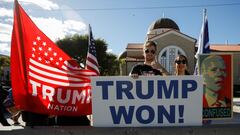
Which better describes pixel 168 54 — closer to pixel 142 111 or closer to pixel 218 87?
pixel 218 87

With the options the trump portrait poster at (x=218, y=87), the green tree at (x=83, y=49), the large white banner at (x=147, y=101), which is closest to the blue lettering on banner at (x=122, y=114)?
the large white banner at (x=147, y=101)

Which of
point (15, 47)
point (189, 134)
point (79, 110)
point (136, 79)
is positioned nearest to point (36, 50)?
point (15, 47)

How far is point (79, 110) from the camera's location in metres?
4.50

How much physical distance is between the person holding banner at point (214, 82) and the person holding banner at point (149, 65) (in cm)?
62

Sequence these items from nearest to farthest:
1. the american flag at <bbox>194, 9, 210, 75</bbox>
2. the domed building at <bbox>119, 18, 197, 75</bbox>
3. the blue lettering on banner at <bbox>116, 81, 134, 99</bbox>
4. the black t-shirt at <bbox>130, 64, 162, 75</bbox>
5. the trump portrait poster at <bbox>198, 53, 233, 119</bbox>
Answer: the blue lettering on banner at <bbox>116, 81, 134, 99</bbox>
the trump portrait poster at <bbox>198, 53, 233, 119</bbox>
the black t-shirt at <bbox>130, 64, 162, 75</bbox>
the american flag at <bbox>194, 9, 210, 75</bbox>
the domed building at <bbox>119, 18, 197, 75</bbox>

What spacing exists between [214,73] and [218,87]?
0.17m

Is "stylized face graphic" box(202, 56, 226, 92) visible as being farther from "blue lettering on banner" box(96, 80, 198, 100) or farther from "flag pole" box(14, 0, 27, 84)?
"flag pole" box(14, 0, 27, 84)

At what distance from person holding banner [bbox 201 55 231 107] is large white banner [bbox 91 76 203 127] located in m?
0.28

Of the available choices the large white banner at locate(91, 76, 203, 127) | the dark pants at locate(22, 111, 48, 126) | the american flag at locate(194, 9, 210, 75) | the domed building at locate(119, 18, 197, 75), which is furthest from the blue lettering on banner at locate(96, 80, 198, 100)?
the domed building at locate(119, 18, 197, 75)

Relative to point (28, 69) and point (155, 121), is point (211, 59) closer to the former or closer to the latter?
point (155, 121)

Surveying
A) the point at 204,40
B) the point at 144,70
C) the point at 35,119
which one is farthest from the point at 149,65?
the point at 204,40

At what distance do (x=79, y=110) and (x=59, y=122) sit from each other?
290 millimetres

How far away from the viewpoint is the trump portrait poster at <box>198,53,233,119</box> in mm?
4352

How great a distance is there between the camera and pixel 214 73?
14.6 feet
